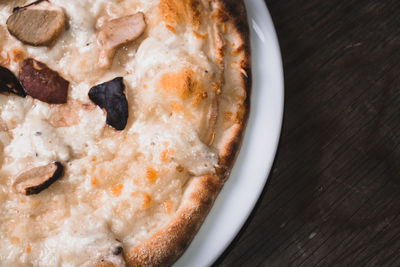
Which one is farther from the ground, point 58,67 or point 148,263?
point 58,67

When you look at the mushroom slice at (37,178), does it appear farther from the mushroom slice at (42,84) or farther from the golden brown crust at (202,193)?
the golden brown crust at (202,193)

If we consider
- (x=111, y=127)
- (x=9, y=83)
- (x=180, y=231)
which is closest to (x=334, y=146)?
(x=180, y=231)

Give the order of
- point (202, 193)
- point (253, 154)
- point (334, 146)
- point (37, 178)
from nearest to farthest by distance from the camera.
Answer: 1. point (37, 178)
2. point (202, 193)
3. point (253, 154)
4. point (334, 146)

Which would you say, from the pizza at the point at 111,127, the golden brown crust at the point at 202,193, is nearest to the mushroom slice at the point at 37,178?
the pizza at the point at 111,127

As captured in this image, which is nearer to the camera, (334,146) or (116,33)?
(116,33)

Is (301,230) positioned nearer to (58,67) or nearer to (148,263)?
(148,263)

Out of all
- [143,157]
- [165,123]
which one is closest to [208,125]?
[165,123]

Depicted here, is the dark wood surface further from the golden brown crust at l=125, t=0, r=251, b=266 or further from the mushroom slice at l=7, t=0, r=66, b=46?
the mushroom slice at l=7, t=0, r=66, b=46

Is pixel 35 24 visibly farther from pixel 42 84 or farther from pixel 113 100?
pixel 113 100
